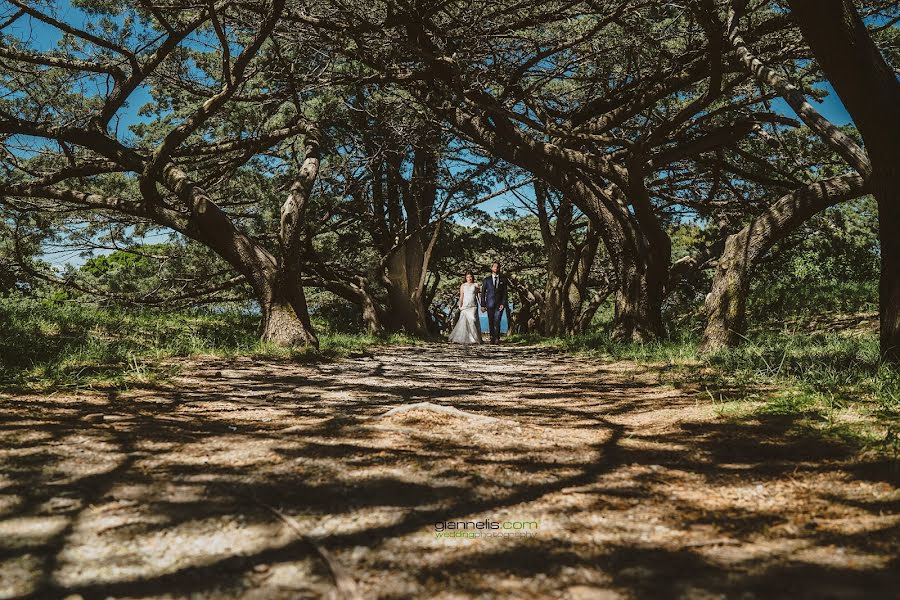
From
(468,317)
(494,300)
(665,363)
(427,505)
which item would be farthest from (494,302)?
(427,505)

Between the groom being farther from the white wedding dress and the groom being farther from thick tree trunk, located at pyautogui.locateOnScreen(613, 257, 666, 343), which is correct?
thick tree trunk, located at pyautogui.locateOnScreen(613, 257, 666, 343)

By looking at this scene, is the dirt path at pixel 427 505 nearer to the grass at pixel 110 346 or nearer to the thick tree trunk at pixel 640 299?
the grass at pixel 110 346

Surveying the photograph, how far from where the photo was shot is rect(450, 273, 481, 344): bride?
12.4m

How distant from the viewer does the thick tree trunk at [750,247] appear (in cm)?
737

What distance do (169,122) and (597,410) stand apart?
37.6 ft

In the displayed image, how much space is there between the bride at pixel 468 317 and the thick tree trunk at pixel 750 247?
5550mm

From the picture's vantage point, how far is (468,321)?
12.4 meters

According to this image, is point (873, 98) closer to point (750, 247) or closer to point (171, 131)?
point (750, 247)

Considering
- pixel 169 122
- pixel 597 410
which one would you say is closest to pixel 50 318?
pixel 169 122

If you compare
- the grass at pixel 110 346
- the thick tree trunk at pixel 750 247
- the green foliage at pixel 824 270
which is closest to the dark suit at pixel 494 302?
the grass at pixel 110 346

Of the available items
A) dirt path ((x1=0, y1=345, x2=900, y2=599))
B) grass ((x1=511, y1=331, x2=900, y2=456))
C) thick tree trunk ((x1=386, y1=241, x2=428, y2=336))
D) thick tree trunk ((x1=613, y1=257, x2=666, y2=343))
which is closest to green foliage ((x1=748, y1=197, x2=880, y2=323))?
thick tree trunk ((x1=613, y1=257, x2=666, y2=343))

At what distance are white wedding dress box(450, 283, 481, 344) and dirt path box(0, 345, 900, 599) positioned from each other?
25.8 ft

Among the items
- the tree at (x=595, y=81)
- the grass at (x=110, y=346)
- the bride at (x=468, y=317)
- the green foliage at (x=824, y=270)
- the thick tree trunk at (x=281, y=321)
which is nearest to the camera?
the grass at (x=110, y=346)

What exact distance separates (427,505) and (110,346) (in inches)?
219
